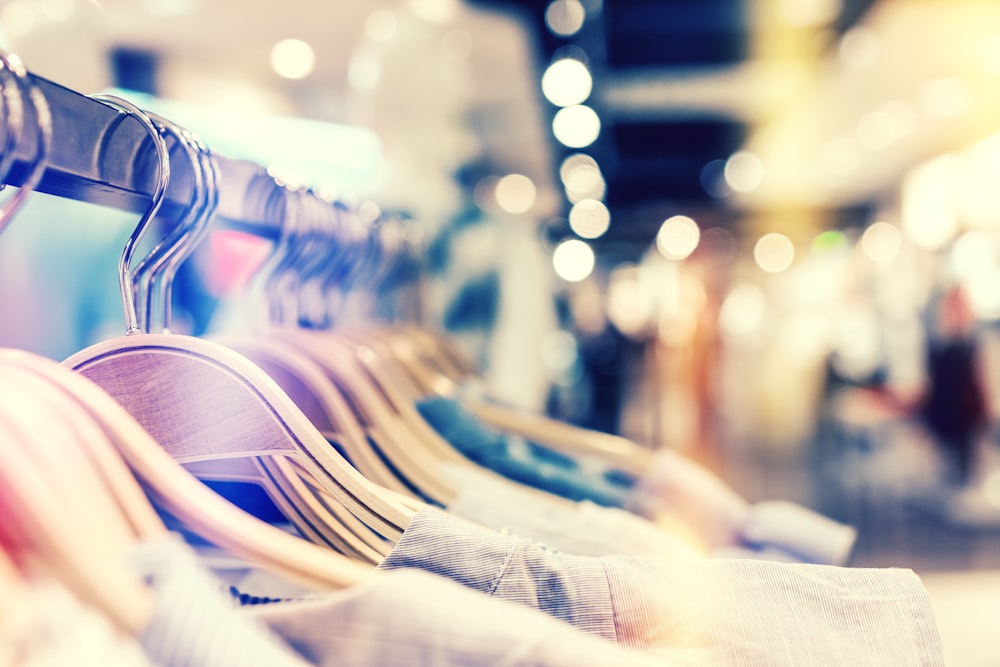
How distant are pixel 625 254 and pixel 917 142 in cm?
840

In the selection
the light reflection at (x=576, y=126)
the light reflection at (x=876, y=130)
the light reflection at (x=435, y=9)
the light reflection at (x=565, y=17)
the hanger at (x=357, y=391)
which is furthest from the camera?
the light reflection at (x=876, y=130)

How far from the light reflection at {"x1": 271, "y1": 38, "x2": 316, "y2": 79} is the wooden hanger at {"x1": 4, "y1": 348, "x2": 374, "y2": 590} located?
12.3ft

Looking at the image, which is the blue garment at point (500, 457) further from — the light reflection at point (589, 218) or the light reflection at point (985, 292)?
the light reflection at point (589, 218)

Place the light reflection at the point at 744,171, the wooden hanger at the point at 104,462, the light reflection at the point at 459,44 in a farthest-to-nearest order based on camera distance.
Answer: the light reflection at the point at 744,171
the light reflection at the point at 459,44
the wooden hanger at the point at 104,462

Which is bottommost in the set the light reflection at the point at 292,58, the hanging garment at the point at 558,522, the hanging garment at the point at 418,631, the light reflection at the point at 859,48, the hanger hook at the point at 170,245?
the hanging garment at the point at 558,522

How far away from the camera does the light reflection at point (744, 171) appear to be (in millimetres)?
8781

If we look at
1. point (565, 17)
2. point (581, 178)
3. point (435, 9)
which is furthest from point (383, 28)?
point (581, 178)

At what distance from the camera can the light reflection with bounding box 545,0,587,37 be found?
3.31m

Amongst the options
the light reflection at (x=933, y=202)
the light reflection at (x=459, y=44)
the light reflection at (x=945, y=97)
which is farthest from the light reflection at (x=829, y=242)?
the light reflection at (x=459, y=44)

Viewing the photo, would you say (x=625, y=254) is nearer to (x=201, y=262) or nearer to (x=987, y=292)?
(x=987, y=292)

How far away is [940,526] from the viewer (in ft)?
12.3

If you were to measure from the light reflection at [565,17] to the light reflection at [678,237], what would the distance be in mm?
9691

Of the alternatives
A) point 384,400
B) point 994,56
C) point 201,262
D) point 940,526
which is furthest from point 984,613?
point 994,56

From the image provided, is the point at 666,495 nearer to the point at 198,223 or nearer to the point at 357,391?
the point at 357,391
